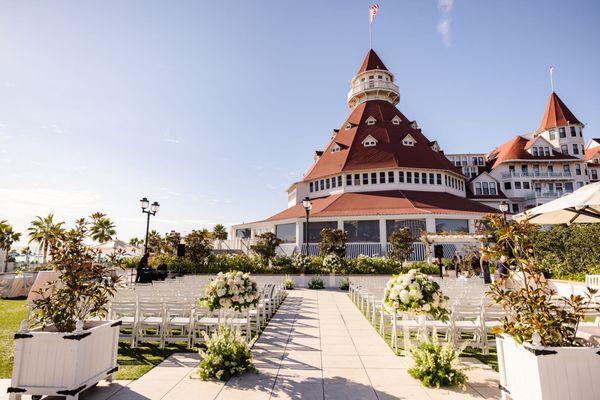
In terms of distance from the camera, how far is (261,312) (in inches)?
432

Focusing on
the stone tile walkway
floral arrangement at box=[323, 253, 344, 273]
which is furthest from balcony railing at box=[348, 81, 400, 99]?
the stone tile walkway

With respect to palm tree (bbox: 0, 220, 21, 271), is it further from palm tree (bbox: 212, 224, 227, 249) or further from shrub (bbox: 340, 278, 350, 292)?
shrub (bbox: 340, 278, 350, 292)

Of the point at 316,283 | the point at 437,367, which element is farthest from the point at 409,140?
the point at 437,367

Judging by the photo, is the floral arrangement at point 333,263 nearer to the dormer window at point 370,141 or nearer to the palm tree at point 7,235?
the dormer window at point 370,141

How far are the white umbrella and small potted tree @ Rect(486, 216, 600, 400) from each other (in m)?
1.87

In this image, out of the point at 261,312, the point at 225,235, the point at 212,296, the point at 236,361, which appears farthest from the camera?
the point at 225,235

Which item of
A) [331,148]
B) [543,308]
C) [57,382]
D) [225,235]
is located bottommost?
[57,382]

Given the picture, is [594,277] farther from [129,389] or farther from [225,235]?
[225,235]

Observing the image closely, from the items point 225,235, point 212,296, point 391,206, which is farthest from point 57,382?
point 225,235

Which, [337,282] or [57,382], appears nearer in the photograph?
[57,382]

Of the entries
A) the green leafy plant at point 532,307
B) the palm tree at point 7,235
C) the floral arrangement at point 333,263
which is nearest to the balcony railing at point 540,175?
the floral arrangement at point 333,263

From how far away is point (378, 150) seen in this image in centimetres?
3759

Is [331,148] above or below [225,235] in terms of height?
above

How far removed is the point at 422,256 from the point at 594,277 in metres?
14.7
